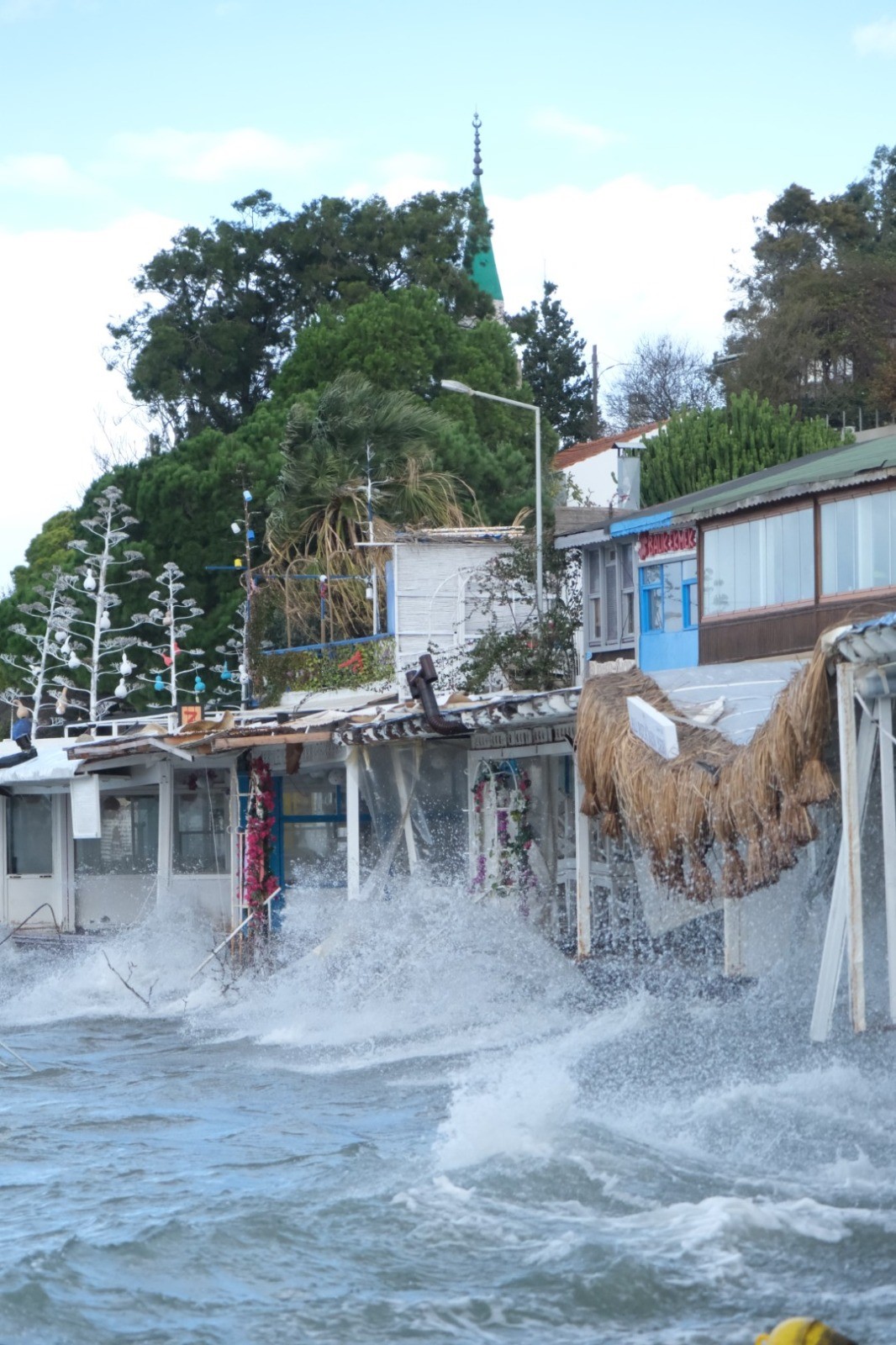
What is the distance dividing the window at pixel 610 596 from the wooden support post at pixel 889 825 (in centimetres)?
1804

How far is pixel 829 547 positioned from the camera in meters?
21.7

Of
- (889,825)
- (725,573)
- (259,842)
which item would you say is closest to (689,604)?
(725,573)

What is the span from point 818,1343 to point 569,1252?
2306 millimetres

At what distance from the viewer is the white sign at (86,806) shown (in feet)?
75.1

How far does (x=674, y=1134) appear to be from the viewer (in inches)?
450

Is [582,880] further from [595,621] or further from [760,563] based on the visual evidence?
[595,621]

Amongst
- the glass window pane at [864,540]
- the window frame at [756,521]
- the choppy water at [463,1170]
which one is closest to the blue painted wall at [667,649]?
the window frame at [756,521]

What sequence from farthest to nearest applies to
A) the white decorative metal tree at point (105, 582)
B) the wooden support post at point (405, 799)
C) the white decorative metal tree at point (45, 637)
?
the white decorative metal tree at point (105, 582) < the white decorative metal tree at point (45, 637) < the wooden support post at point (405, 799)

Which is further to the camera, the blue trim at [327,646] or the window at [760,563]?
the blue trim at [327,646]

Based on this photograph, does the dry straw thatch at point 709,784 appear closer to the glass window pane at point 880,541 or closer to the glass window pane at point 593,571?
the glass window pane at point 880,541

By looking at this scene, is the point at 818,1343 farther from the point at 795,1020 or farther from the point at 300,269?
the point at 300,269

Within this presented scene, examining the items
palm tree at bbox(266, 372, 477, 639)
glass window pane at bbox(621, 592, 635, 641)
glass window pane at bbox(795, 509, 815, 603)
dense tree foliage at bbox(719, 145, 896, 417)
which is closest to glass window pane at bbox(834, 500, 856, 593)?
glass window pane at bbox(795, 509, 815, 603)

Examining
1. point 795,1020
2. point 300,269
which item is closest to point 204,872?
point 795,1020

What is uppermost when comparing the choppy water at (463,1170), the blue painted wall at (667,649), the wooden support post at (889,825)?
the blue painted wall at (667,649)
